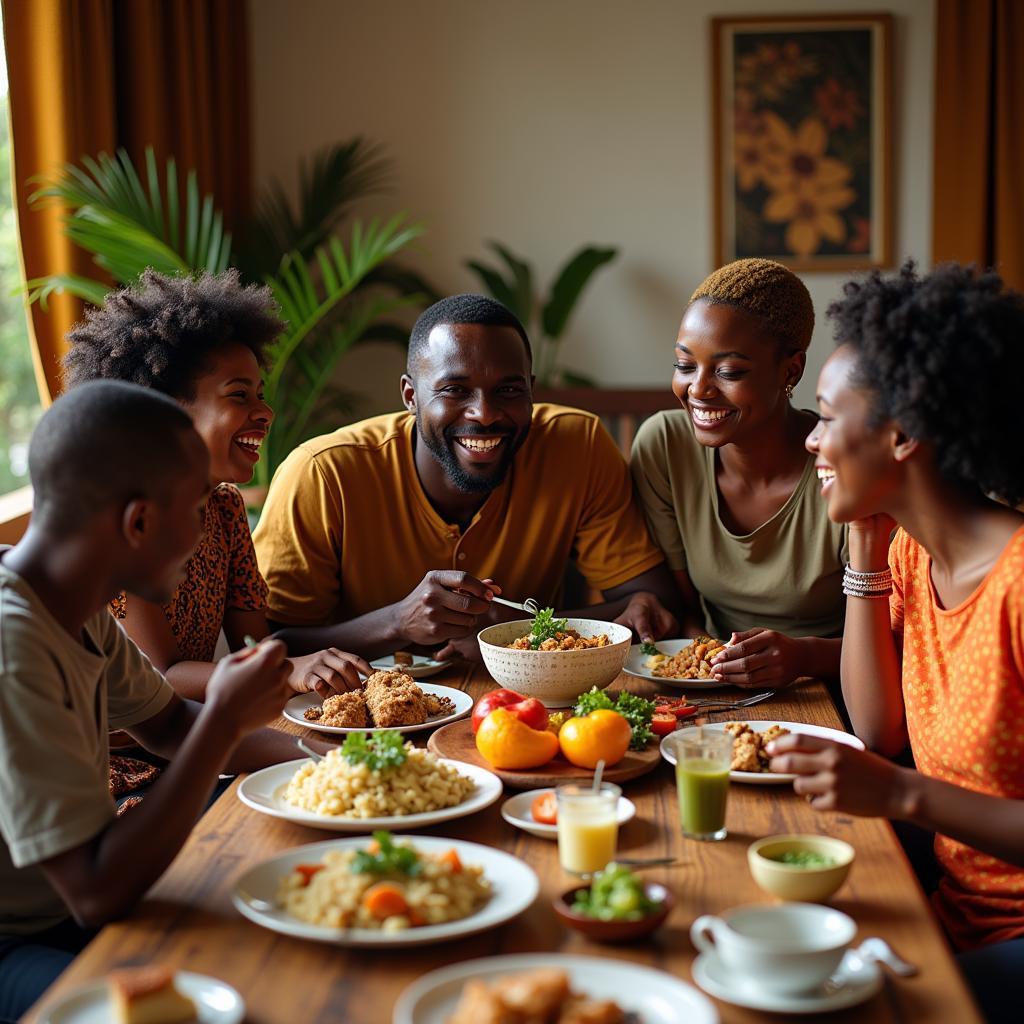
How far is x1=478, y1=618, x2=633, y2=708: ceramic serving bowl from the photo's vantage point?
207 centimetres

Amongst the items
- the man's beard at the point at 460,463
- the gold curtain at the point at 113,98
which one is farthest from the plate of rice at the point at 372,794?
the gold curtain at the point at 113,98

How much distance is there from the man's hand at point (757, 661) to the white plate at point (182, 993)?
1222mm

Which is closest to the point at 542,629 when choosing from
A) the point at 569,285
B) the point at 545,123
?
the point at 569,285

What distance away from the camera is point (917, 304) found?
171 centimetres

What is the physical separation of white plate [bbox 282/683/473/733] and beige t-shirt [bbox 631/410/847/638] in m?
0.77

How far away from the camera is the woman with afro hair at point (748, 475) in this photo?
2639 millimetres

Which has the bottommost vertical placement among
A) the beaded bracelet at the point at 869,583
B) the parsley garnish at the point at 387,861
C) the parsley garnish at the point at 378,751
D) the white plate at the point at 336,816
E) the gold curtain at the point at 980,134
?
the white plate at the point at 336,816

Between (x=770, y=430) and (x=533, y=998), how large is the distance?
184cm

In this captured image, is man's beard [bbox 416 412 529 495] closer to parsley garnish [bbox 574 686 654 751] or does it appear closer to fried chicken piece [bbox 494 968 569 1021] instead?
parsley garnish [bbox 574 686 654 751]

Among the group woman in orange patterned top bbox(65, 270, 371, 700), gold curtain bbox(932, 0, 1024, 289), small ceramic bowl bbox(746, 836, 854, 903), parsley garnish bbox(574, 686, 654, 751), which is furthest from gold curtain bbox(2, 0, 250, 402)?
gold curtain bbox(932, 0, 1024, 289)

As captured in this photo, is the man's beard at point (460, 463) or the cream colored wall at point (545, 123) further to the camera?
the cream colored wall at point (545, 123)

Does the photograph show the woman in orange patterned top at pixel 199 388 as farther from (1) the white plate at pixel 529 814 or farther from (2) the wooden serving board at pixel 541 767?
(1) the white plate at pixel 529 814

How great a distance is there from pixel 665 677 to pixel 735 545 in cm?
57

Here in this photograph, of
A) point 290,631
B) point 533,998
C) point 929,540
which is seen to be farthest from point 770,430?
point 533,998
